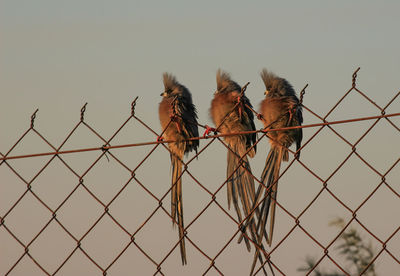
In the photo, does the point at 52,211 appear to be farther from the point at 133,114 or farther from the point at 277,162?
the point at 277,162

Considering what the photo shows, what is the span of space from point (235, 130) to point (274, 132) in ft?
2.37

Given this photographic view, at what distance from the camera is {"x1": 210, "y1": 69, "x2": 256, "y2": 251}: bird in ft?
14.5

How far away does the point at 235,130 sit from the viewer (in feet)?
19.0

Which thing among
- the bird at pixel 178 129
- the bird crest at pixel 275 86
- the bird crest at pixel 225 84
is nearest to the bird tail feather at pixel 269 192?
the bird at pixel 178 129

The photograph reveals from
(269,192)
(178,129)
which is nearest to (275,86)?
(178,129)

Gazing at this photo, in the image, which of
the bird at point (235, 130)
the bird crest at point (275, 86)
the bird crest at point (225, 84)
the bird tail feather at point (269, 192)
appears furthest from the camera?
the bird crest at point (225, 84)

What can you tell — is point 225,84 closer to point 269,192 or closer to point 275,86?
point 275,86

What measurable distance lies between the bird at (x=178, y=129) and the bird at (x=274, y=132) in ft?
1.73

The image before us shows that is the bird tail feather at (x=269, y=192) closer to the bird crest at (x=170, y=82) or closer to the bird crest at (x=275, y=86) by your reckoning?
the bird crest at (x=275, y=86)

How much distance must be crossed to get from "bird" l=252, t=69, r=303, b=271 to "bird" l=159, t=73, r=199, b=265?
527 millimetres

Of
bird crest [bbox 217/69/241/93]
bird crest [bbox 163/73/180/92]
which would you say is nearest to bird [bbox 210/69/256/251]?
bird crest [bbox 217/69/241/93]

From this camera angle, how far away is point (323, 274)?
729cm

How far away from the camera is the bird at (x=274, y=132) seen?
12.8ft

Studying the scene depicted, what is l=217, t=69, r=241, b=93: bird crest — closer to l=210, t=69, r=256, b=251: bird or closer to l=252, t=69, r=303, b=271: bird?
l=210, t=69, r=256, b=251: bird
